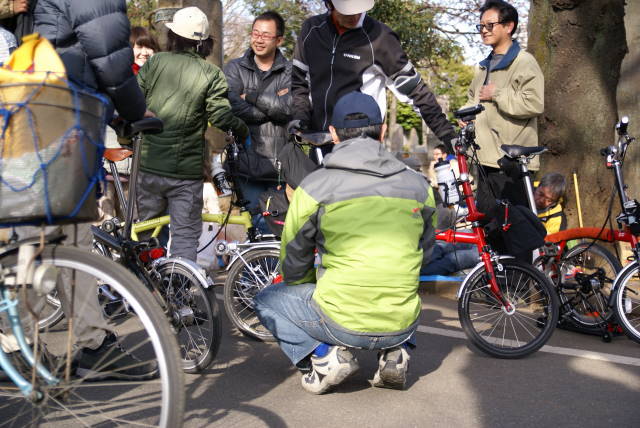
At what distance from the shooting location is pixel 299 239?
399cm

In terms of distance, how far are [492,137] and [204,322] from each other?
3.14 metres

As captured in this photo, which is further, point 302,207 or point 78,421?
point 302,207

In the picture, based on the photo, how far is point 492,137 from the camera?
6.36m

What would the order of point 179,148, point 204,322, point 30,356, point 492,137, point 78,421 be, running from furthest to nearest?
point 492,137
point 179,148
point 204,322
point 78,421
point 30,356

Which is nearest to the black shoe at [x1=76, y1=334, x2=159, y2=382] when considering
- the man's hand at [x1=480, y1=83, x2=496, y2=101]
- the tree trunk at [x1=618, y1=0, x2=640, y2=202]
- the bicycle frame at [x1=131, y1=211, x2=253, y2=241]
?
the bicycle frame at [x1=131, y1=211, x2=253, y2=241]

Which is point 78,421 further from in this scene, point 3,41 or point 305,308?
point 3,41

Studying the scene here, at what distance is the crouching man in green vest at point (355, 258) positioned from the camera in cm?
383

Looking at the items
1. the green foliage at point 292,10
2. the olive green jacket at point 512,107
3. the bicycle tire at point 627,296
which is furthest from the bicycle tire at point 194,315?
the green foliage at point 292,10

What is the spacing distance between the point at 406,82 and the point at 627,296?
2142 millimetres

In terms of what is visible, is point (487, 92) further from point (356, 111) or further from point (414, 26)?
point (414, 26)

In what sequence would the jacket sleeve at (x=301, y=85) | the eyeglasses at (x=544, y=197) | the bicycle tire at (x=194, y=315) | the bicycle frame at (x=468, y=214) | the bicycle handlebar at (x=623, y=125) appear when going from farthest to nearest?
the eyeglasses at (x=544, y=197) → the jacket sleeve at (x=301, y=85) → the bicycle handlebar at (x=623, y=125) → the bicycle frame at (x=468, y=214) → the bicycle tire at (x=194, y=315)

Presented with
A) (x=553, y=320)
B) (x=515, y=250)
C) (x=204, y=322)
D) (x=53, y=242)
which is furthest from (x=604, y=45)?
(x=53, y=242)

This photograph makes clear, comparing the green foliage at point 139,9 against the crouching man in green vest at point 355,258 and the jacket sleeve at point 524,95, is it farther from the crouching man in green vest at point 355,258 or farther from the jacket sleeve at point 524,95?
the crouching man in green vest at point 355,258

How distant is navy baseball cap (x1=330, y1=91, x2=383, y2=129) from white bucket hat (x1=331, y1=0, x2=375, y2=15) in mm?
1185
